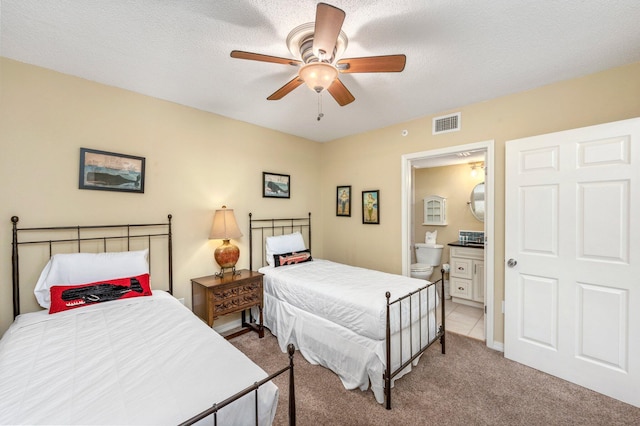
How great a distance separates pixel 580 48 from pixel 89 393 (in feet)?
11.5

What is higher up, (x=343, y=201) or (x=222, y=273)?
(x=343, y=201)

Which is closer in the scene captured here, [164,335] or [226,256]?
[164,335]

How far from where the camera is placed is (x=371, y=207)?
12.7 feet

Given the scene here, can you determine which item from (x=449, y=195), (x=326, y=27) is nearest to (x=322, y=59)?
(x=326, y=27)

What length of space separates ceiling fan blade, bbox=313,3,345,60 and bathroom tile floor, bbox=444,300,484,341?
3.27 m

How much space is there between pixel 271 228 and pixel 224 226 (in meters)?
0.89

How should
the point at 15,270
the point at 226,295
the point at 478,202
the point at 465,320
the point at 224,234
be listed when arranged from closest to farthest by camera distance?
1. the point at 15,270
2. the point at 226,295
3. the point at 224,234
4. the point at 465,320
5. the point at 478,202

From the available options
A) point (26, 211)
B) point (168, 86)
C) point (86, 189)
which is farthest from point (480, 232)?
point (26, 211)

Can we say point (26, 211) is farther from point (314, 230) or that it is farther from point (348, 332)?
point (314, 230)

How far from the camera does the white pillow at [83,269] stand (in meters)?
2.04

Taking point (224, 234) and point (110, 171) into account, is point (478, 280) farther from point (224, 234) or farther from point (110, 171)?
point (110, 171)

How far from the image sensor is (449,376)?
7.64 feet

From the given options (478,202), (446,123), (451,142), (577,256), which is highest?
(446,123)

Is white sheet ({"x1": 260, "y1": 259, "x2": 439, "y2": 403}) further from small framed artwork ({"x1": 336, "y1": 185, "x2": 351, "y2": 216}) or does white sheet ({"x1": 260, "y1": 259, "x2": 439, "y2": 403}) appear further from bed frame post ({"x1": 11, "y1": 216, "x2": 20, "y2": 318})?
bed frame post ({"x1": 11, "y1": 216, "x2": 20, "y2": 318})
